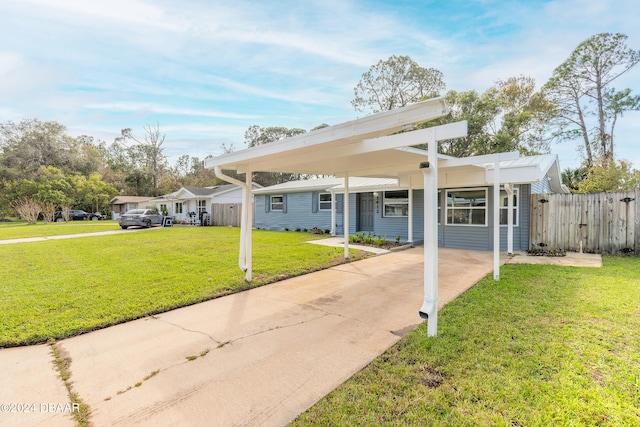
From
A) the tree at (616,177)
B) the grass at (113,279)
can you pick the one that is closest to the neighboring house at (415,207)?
the tree at (616,177)

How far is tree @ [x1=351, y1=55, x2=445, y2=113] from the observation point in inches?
851

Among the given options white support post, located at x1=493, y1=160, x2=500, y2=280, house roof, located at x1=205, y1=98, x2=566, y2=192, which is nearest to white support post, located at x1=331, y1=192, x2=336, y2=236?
house roof, located at x1=205, y1=98, x2=566, y2=192

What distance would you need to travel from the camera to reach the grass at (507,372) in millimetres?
2211

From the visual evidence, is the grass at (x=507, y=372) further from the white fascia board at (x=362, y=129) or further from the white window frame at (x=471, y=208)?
the white window frame at (x=471, y=208)


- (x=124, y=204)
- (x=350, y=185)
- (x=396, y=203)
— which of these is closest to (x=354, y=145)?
(x=396, y=203)

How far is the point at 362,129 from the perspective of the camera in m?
3.70

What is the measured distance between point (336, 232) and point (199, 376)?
12458mm

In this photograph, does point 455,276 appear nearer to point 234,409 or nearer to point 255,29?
point 234,409

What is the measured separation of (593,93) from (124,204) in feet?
142

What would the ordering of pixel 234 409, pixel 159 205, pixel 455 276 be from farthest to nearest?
pixel 159 205, pixel 455 276, pixel 234 409

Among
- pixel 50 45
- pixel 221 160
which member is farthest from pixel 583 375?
pixel 50 45

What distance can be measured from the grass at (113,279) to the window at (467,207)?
4.38m

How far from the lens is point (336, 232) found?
1512 centimetres

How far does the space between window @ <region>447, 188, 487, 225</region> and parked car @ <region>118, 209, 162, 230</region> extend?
18.2 m
